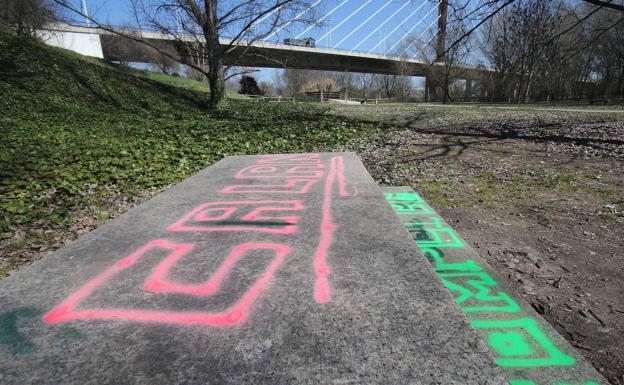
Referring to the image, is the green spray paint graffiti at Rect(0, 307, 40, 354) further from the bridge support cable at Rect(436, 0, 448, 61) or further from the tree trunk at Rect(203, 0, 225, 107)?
the tree trunk at Rect(203, 0, 225, 107)

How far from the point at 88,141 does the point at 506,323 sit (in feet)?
28.1

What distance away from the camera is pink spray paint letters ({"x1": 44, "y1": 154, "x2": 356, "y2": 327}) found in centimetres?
156

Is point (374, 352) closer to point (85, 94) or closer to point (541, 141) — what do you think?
point (541, 141)

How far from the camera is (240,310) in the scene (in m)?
1.56

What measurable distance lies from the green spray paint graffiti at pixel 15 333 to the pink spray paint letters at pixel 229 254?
4.4 inches

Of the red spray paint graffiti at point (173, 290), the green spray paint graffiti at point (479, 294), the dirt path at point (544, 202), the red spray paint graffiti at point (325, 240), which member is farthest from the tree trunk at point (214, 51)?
the green spray paint graffiti at point (479, 294)

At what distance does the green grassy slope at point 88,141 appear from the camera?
15.3ft

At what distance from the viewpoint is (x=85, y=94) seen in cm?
1247

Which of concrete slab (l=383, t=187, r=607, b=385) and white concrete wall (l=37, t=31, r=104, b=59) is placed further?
white concrete wall (l=37, t=31, r=104, b=59)

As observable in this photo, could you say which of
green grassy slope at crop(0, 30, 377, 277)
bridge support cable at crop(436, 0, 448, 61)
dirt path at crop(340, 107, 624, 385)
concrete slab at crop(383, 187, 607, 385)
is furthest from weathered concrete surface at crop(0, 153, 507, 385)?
bridge support cable at crop(436, 0, 448, 61)

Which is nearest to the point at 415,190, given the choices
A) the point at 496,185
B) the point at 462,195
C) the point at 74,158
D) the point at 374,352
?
the point at 462,195

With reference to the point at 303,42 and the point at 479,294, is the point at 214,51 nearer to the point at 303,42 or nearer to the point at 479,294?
the point at 479,294

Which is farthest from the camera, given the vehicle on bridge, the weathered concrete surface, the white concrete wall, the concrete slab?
the vehicle on bridge

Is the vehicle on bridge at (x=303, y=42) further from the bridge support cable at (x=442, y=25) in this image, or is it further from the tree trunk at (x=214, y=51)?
the bridge support cable at (x=442, y=25)
